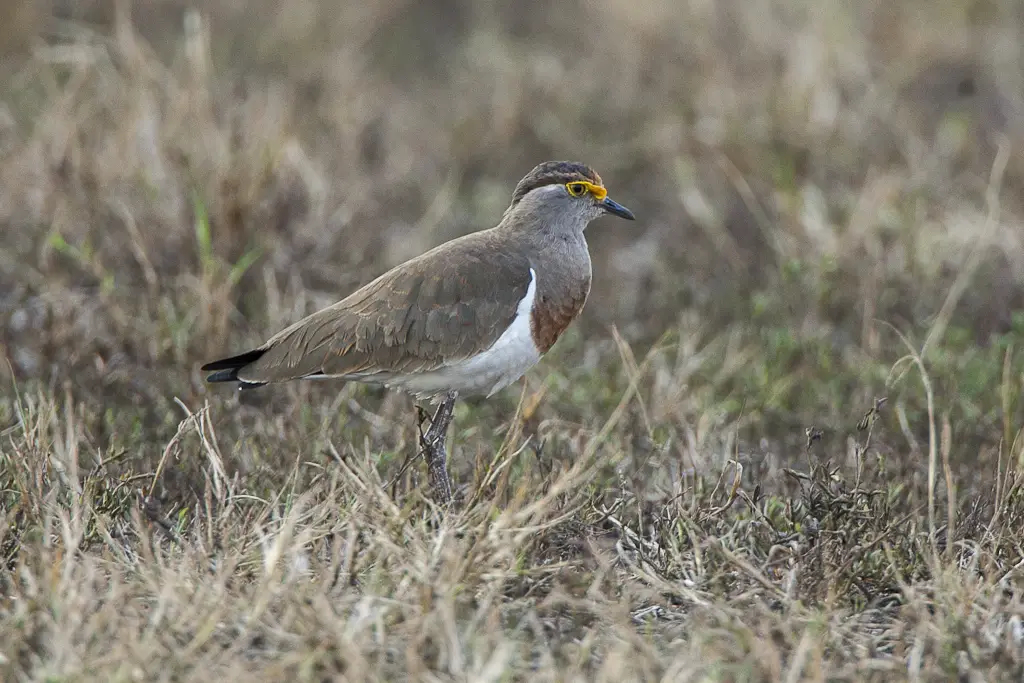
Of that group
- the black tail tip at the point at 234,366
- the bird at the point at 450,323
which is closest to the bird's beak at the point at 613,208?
the bird at the point at 450,323

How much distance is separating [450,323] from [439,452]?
1.34 ft

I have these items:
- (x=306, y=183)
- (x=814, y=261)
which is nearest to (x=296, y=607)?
(x=306, y=183)

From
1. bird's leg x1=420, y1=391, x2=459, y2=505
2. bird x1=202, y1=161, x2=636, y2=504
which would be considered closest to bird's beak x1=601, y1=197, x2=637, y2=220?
bird x1=202, y1=161, x2=636, y2=504

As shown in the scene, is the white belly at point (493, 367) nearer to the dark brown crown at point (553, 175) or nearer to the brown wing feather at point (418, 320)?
the brown wing feather at point (418, 320)

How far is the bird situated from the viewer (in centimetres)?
417

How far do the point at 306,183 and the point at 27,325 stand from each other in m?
1.40

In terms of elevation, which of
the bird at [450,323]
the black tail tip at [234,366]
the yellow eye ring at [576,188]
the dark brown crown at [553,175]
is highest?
the dark brown crown at [553,175]

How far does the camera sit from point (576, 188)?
4.53 m

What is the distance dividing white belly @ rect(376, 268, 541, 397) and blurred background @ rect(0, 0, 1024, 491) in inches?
16.9

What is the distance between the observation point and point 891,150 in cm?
761

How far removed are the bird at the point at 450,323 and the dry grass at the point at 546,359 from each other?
18 centimetres

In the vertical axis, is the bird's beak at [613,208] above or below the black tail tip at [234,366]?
above

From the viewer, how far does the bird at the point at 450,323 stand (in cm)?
417

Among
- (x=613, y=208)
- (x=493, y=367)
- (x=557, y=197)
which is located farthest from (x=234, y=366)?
(x=613, y=208)
